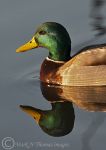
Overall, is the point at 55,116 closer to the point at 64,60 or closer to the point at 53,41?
the point at 64,60

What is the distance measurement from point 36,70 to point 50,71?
373 millimetres

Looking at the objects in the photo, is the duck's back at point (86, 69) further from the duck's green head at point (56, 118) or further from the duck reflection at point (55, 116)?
the duck's green head at point (56, 118)

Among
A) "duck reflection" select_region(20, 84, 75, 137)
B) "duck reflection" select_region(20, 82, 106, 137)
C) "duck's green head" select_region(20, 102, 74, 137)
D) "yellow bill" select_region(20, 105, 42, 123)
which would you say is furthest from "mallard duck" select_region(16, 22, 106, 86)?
"yellow bill" select_region(20, 105, 42, 123)

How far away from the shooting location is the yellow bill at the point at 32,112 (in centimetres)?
1198

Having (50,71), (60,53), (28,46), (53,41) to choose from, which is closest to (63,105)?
(50,71)

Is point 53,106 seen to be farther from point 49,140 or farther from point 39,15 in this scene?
point 39,15

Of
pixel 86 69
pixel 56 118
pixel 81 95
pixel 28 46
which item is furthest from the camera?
pixel 28 46

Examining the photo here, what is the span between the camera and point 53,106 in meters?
12.3

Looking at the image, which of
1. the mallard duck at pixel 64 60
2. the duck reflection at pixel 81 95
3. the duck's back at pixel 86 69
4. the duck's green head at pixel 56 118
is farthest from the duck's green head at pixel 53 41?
the duck's green head at pixel 56 118

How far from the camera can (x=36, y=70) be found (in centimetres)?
1335

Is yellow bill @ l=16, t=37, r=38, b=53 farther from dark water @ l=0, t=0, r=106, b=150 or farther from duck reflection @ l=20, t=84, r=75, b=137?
duck reflection @ l=20, t=84, r=75, b=137

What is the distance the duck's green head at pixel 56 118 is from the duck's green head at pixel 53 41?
0.96 m

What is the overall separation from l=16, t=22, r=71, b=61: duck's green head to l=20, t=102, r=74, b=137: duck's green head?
96 cm

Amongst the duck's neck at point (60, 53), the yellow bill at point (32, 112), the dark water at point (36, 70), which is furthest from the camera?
the duck's neck at point (60, 53)
